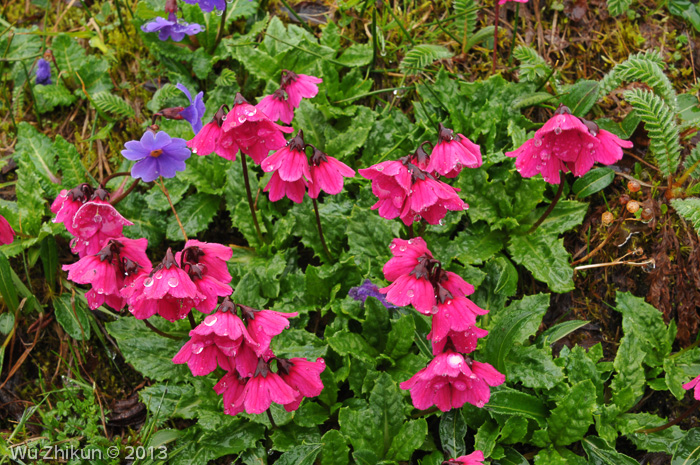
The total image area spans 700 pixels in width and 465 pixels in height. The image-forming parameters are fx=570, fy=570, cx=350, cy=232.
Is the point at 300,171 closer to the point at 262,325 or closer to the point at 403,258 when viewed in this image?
the point at 403,258

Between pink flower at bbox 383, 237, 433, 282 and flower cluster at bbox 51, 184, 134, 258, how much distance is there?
1378 millimetres

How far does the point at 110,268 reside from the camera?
2.84 meters

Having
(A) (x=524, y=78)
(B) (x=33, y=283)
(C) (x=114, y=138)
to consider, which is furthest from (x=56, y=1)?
(A) (x=524, y=78)

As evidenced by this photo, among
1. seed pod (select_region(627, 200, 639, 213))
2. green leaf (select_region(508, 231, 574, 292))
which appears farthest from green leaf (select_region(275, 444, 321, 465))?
seed pod (select_region(627, 200, 639, 213))

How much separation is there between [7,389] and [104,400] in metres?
0.70

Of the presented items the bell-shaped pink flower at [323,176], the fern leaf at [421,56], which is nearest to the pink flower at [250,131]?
the bell-shaped pink flower at [323,176]

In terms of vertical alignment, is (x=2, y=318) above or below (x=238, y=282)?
below

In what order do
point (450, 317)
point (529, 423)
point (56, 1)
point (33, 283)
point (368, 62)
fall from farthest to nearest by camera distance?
point (56, 1) < point (368, 62) < point (33, 283) < point (529, 423) < point (450, 317)

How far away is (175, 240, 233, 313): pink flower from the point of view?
271cm

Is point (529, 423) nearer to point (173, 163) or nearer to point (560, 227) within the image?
point (560, 227)

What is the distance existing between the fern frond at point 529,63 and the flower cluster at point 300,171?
1898mm

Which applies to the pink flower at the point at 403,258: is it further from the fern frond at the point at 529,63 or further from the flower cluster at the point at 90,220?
the fern frond at the point at 529,63

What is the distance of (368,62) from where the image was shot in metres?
4.51

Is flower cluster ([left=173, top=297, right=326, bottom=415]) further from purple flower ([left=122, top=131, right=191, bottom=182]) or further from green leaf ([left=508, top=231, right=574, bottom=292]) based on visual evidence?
green leaf ([left=508, top=231, right=574, bottom=292])
